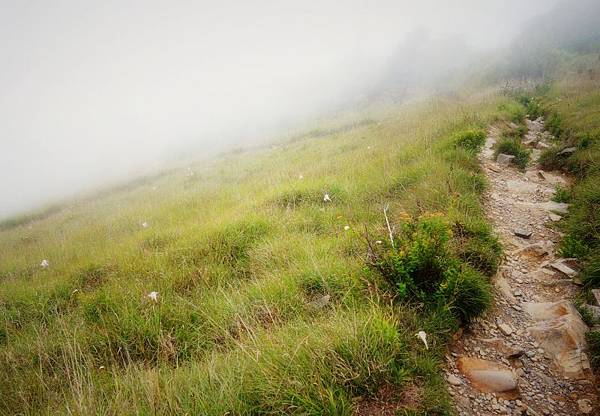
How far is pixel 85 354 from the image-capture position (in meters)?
3.24

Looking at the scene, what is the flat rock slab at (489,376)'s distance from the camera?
2492 millimetres

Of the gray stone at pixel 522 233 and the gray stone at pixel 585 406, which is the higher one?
the gray stone at pixel 522 233

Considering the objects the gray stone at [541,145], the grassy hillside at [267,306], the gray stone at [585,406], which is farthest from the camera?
the gray stone at [541,145]

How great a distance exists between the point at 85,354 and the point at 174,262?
1808mm

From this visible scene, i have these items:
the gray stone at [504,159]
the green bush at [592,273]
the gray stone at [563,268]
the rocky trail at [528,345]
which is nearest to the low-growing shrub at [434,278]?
the rocky trail at [528,345]

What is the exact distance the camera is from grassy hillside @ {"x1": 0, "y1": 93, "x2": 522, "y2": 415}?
2.19 meters

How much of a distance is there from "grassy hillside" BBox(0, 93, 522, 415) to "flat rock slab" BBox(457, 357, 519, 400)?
304mm

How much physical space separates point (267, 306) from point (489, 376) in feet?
6.97

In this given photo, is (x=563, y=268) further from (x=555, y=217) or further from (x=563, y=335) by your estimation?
(x=555, y=217)

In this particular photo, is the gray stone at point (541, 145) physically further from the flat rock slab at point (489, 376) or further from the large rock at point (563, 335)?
the flat rock slab at point (489, 376)

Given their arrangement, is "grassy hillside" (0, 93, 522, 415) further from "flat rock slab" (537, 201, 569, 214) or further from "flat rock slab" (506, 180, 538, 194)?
"flat rock slab" (537, 201, 569, 214)

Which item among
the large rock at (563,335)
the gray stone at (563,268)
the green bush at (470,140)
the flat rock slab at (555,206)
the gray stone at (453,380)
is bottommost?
the large rock at (563,335)

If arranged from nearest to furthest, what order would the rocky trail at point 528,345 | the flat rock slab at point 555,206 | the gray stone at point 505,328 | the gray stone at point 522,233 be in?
the rocky trail at point 528,345 → the gray stone at point 505,328 → the gray stone at point 522,233 → the flat rock slab at point 555,206

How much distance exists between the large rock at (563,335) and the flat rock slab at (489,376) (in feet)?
1.74
